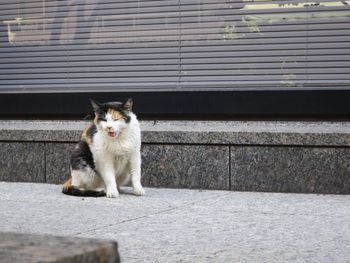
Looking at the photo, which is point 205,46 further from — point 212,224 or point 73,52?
point 212,224

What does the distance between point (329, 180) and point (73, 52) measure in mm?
3290

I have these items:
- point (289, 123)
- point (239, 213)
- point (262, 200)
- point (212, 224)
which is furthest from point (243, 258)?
point (289, 123)

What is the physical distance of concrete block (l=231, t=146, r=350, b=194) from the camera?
20.3 ft

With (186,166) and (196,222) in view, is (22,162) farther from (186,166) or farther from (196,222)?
(196,222)

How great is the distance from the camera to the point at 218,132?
648cm

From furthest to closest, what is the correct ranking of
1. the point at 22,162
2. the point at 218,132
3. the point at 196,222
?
the point at 22,162
the point at 218,132
the point at 196,222

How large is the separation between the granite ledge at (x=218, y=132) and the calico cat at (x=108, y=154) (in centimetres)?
60

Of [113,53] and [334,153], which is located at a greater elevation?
[113,53]

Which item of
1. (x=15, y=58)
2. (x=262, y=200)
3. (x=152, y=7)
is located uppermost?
(x=152, y=7)

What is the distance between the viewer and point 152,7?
7824 millimetres

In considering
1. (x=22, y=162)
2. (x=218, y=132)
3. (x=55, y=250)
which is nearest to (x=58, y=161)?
(x=22, y=162)

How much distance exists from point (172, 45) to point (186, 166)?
5.36ft

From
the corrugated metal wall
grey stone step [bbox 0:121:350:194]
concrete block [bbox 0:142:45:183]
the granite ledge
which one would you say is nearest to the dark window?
the corrugated metal wall

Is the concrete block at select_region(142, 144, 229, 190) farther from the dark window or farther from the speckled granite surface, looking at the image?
the dark window
